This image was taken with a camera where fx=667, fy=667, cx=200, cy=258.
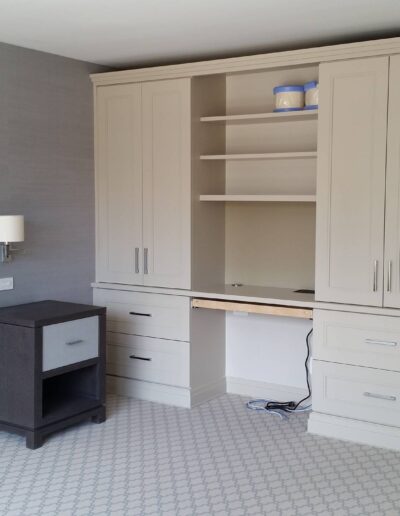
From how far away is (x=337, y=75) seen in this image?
3.72 meters

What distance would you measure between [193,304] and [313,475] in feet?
4.56

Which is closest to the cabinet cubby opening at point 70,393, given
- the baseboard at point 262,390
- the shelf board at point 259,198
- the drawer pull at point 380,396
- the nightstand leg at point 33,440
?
the nightstand leg at point 33,440

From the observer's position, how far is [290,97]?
13.3 ft

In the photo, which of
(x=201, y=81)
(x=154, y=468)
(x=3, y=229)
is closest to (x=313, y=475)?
(x=154, y=468)

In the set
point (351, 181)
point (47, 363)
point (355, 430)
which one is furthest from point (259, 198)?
point (47, 363)

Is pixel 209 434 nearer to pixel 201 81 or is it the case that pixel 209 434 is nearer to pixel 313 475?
pixel 313 475

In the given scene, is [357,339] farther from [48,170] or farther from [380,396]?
[48,170]

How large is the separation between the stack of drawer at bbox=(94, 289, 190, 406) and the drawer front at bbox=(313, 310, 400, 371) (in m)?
0.93

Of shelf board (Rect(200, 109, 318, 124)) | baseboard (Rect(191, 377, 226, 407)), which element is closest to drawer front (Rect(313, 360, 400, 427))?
baseboard (Rect(191, 377, 226, 407))

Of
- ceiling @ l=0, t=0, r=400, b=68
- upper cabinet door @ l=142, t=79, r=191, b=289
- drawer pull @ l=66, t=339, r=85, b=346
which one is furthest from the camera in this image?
upper cabinet door @ l=142, t=79, r=191, b=289

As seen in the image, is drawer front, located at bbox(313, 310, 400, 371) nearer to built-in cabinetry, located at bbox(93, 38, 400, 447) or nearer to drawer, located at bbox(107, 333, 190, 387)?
built-in cabinetry, located at bbox(93, 38, 400, 447)

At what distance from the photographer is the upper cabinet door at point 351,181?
3.63 m

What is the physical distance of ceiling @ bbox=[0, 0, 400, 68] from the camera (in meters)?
3.27

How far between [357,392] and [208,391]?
1167 millimetres
